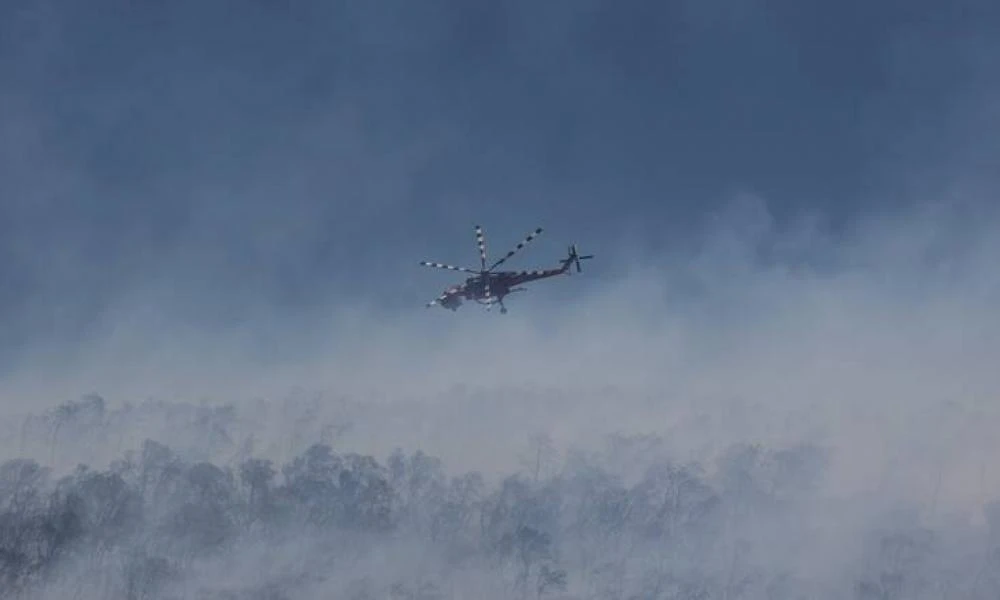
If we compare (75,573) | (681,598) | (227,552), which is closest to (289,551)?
(227,552)

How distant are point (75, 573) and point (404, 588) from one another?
5169 cm

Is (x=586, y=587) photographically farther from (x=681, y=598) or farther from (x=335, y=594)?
(x=335, y=594)

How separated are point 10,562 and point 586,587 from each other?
4056 inches

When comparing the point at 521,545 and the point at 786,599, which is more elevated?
the point at 521,545

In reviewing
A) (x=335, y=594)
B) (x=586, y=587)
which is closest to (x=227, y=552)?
(x=335, y=594)

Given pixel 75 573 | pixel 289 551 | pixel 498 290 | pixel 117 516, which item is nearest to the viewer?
pixel 498 290

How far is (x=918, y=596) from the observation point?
165 m

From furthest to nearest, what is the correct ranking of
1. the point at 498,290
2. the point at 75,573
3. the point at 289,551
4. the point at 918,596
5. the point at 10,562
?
the point at 918,596 < the point at 289,551 < the point at 75,573 < the point at 10,562 < the point at 498,290

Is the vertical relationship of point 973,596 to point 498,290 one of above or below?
below

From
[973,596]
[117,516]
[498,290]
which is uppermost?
[498,290]

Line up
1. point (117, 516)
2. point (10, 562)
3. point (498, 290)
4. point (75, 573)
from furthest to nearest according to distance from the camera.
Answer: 1. point (117, 516)
2. point (75, 573)
3. point (10, 562)
4. point (498, 290)

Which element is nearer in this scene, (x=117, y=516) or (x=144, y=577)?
(x=144, y=577)

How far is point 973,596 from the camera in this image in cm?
17425

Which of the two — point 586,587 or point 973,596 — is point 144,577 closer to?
point 586,587
